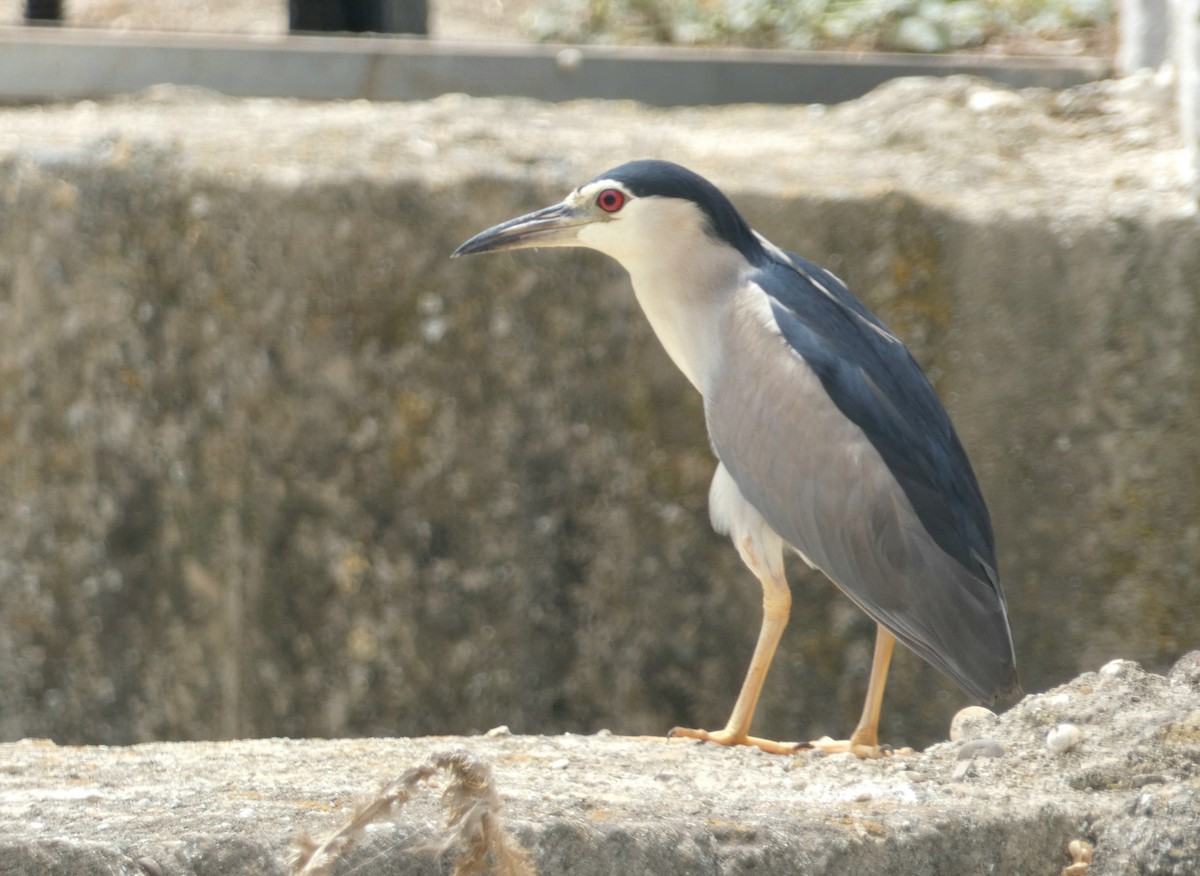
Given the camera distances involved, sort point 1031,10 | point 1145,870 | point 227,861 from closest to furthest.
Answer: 1. point 227,861
2. point 1145,870
3. point 1031,10

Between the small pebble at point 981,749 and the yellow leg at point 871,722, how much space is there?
411 mm

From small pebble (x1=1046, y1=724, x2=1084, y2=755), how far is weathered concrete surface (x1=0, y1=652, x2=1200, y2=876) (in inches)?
0.5

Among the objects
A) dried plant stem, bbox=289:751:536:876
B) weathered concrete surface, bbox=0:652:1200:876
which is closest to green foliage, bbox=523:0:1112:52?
weathered concrete surface, bbox=0:652:1200:876

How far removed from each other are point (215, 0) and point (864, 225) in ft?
20.5

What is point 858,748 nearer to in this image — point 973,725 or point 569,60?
point 973,725

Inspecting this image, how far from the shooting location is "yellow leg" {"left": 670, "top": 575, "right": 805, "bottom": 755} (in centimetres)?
335

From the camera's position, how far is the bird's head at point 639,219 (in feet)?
11.5

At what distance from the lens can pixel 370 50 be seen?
620cm

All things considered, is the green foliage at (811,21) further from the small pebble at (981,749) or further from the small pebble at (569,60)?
the small pebble at (981,749)

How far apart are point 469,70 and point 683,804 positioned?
15.1 ft

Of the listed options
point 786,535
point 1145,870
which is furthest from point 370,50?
point 1145,870

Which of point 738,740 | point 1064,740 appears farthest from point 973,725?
point 738,740

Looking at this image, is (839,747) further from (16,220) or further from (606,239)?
(16,220)

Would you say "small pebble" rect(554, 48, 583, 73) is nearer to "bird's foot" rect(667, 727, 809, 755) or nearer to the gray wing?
the gray wing
